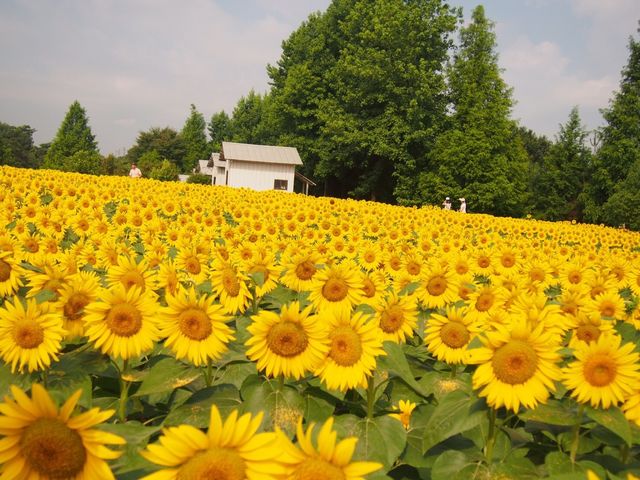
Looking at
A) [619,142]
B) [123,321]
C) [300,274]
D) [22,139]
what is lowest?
[123,321]

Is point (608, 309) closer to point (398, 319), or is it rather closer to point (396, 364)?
point (398, 319)

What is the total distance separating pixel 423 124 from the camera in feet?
146

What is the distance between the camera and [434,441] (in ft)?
6.21

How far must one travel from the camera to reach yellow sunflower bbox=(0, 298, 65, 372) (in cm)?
199

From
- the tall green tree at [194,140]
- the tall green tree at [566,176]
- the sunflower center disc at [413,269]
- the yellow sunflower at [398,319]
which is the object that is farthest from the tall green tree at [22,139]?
the yellow sunflower at [398,319]

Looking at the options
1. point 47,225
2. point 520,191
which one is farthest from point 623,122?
point 47,225

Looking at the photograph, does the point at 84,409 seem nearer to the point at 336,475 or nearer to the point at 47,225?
the point at 336,475

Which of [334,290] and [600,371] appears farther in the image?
[334,290]

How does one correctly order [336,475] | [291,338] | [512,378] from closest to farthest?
1. [336,475]
2. [512,378]
3. [291,338]

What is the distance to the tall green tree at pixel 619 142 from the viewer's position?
4641 cm

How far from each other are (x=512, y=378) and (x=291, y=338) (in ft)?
2.68

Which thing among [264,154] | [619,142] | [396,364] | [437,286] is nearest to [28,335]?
[396,364]

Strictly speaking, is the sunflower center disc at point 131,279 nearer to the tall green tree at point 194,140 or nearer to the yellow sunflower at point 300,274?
the yellow sunflower at point 300,274

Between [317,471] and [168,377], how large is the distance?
1112mm
